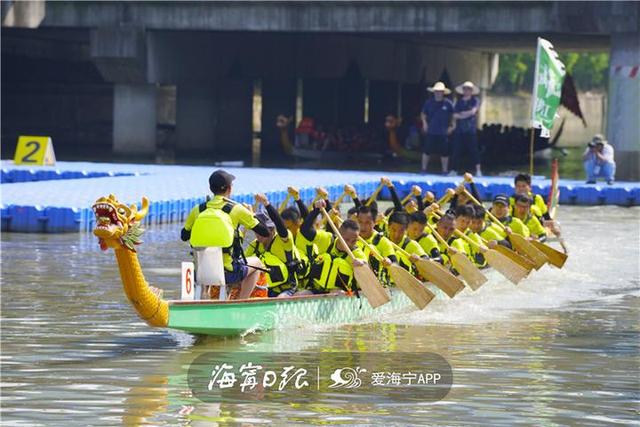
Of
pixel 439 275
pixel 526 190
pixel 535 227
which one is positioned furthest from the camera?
pixel 526 190

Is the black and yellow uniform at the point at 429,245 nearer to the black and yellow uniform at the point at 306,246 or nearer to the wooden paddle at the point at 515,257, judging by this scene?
the wooden paddle at the point at 515,257

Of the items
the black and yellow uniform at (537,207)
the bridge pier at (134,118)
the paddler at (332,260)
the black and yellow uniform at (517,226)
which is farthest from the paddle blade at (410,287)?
the bridge pier at (134,118)

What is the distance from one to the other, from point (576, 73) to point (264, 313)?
70056mm

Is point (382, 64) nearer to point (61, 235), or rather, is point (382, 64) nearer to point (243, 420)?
point (61, 235)

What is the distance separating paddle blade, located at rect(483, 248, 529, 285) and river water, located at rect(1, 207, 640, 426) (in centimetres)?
28

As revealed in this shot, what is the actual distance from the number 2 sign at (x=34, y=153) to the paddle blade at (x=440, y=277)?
18231mm

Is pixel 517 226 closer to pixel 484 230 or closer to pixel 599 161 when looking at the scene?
pixel 484 230

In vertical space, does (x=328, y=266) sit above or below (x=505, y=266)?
above

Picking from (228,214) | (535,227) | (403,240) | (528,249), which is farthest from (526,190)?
(228,214)

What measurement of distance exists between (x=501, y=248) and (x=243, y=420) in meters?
8.36

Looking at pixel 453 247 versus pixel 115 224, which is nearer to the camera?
pixel 115 224

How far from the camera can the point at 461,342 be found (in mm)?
14898

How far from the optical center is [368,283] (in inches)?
615

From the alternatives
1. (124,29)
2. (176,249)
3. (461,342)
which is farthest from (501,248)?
(124,29)
